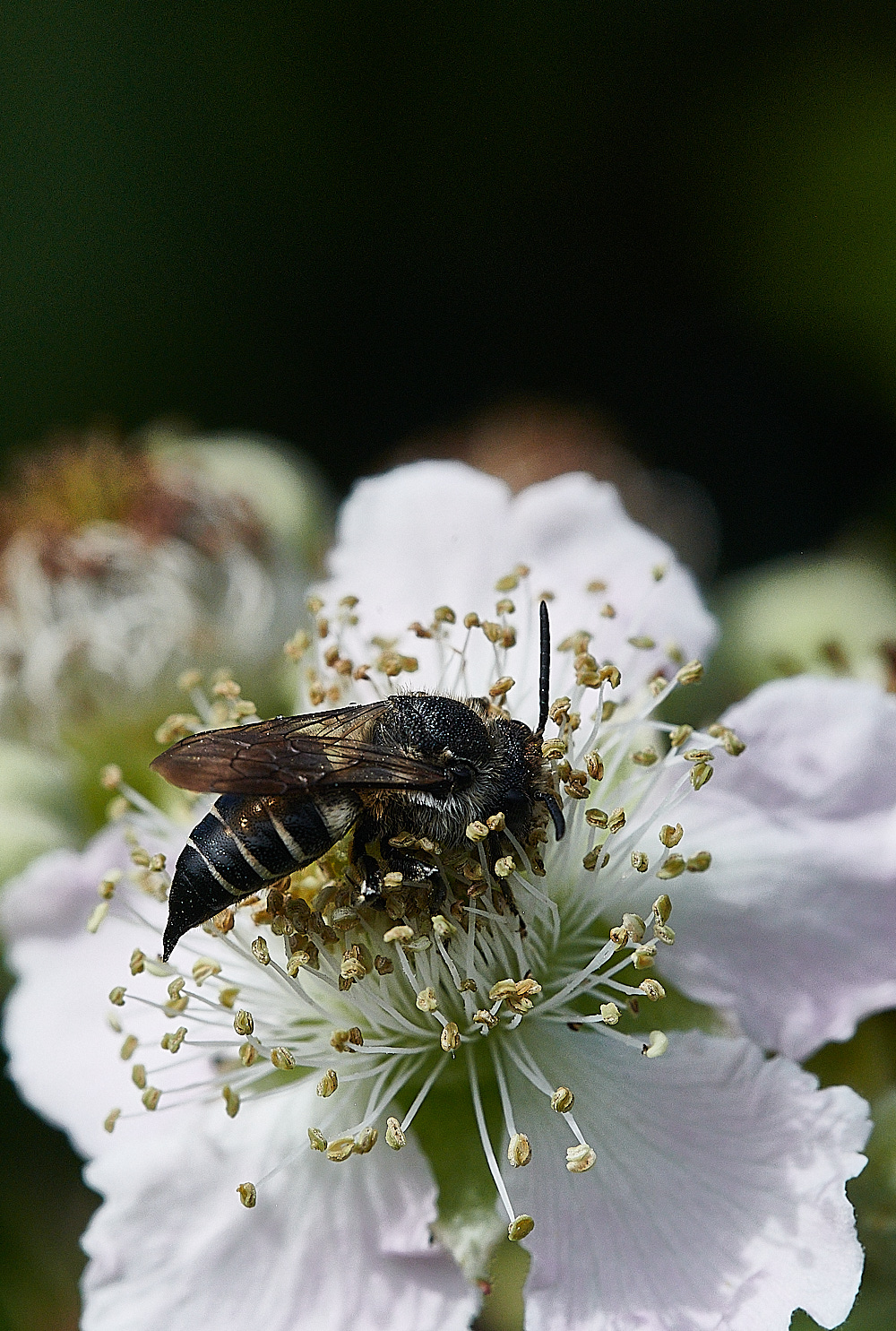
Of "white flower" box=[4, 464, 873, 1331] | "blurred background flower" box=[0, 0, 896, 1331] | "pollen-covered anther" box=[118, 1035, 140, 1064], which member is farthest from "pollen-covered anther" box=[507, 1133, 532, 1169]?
"blurred background flower" box=[0, 0, 896, 1331]

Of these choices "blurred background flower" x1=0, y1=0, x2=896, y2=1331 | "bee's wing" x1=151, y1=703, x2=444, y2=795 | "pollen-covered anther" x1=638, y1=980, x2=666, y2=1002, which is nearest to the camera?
"bee's wing" x1=151, y1=703, x2=444, y2=795

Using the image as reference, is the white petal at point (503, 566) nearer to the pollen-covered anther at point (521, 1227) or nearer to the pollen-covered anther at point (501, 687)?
the pollen-covered anther at point (501, 687)

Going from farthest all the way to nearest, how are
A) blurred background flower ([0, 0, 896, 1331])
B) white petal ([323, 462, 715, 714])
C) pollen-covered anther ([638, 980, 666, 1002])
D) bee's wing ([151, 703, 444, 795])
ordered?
blurred background flower ([0, 0, 896, 1331]) < white petal ([323, 462, 715, 714]) < pollen-covered anther ([638, 980, 666, 1002]) < bee's wing ([151, 703, 444, 795])

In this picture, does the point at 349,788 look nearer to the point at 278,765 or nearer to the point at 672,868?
the point at 278,765

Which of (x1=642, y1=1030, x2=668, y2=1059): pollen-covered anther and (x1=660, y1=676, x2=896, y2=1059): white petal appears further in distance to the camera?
(x1=660, y1=676, x2=896, y2=1059): white petal

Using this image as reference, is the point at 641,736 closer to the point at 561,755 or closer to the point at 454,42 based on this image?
the point at 561,755

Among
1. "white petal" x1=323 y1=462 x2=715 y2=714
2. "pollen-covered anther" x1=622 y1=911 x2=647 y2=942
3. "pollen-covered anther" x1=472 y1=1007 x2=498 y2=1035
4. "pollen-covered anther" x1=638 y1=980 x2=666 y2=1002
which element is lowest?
"pollen-covered anther" x1=638 y1=980 x2=666 y2=1002

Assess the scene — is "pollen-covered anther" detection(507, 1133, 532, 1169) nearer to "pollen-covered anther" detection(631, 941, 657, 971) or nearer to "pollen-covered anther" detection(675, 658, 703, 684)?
"pollen-covered anther" detection(631, 941, 657, 971)

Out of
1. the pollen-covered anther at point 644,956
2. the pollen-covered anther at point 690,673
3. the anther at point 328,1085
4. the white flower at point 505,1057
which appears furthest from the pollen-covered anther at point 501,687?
the anther at point 328,1085
